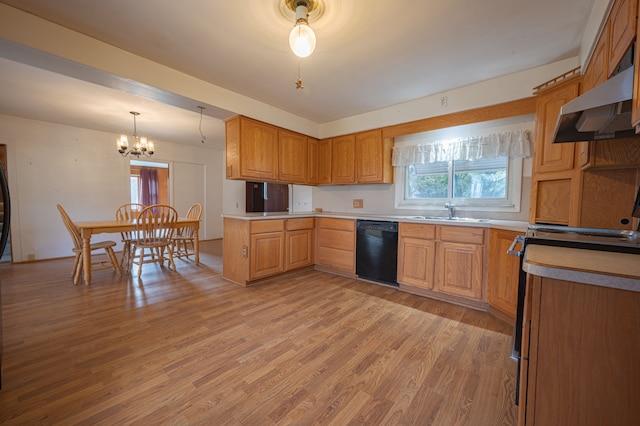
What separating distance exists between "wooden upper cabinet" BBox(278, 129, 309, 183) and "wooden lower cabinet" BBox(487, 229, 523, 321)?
2686 mm

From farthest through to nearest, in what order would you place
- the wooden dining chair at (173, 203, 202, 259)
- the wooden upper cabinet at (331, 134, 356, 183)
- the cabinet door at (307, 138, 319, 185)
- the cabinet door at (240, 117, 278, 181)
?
the wooden dining chair at (173, 203, 202, 259), the cabinet door at (307, 138, 319, 185), the wooden upper cabinet at (331, 134, 356, 183), the cabinet door at (240, 117, 278, 181)

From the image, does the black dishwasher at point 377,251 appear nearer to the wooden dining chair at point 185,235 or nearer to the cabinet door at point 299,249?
the cabinet door at point 299,249

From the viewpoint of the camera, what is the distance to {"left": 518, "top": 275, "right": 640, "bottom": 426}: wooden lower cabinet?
74cm

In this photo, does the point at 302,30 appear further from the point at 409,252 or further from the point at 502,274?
the point at 502,274

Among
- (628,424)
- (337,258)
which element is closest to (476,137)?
(337,258)

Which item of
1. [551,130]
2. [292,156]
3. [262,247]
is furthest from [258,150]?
[551,130]

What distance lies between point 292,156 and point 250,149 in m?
0.77

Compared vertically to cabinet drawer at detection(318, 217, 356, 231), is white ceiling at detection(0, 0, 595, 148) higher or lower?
higher

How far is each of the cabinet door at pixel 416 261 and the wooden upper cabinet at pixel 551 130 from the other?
1.19 metres

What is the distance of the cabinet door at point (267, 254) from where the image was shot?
308 cm

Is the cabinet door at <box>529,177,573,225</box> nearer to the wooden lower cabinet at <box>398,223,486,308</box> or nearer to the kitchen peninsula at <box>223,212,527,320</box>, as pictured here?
the kitchen peninsula at <box>223,212,527,320</box>

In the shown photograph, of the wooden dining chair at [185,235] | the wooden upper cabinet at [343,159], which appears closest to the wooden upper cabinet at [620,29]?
the wooden upper cabinet at [343,159]

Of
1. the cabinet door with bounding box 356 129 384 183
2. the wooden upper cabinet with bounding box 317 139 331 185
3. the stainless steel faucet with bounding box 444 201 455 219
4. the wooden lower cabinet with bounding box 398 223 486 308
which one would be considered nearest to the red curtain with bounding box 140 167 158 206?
the wooden upper cabinet with bounding box 317 139 331 185

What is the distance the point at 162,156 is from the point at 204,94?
11.9 feet
